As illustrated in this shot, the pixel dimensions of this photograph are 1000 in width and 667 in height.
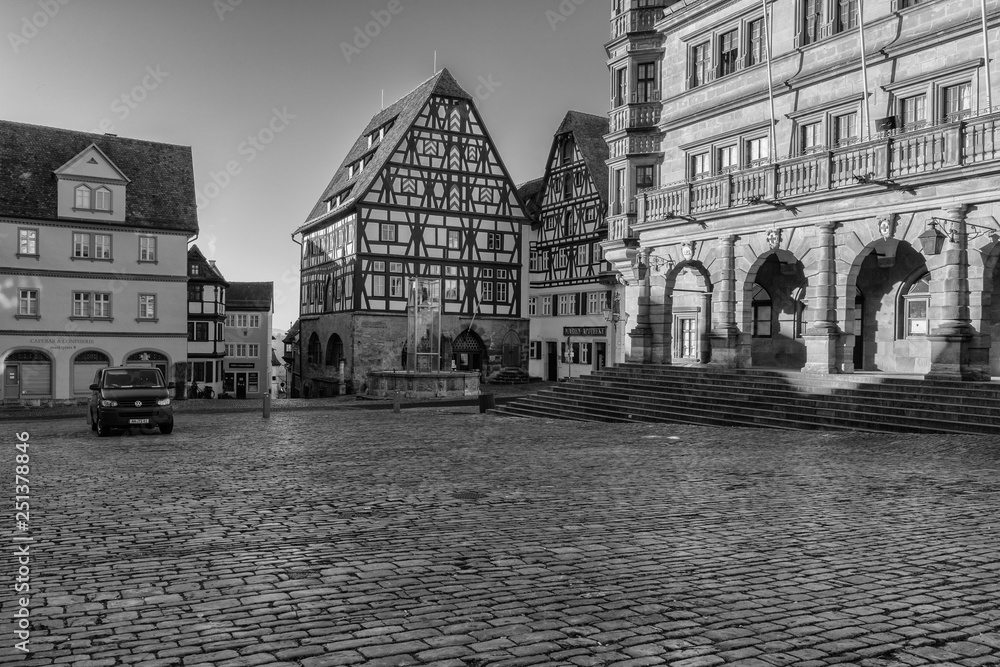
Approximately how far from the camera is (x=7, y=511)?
31.1 feet

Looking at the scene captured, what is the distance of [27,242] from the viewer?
130ft

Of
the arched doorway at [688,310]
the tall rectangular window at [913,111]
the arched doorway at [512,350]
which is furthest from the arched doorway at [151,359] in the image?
the tall rectangular window at [913,111]

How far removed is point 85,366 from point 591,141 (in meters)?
31.4

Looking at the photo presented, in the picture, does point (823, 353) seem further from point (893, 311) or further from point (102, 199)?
point (102, 199)

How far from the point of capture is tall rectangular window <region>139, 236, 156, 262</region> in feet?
137

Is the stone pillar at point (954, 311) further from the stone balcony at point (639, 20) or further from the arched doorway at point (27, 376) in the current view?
the arched doorway at point (27, 376)

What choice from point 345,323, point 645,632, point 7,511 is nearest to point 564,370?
point 345,323

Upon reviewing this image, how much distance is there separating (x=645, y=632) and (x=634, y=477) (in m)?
6.95

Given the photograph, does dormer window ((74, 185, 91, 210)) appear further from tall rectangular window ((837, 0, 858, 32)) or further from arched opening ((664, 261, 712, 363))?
tall rectangular window ((837, 0, 858, 32))

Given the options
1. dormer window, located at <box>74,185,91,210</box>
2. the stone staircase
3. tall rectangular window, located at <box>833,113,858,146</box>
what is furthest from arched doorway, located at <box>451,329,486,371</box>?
tall rectangular window, located at <box>833,113,858,146</box>

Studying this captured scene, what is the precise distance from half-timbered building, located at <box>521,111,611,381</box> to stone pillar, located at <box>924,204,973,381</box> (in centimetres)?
3071

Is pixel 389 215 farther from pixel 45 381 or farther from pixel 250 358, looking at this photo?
pixel 250 358

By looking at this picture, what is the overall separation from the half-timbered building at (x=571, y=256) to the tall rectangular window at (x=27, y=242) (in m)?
29.0

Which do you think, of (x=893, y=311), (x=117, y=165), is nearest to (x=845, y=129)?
(x=893, y=311)
